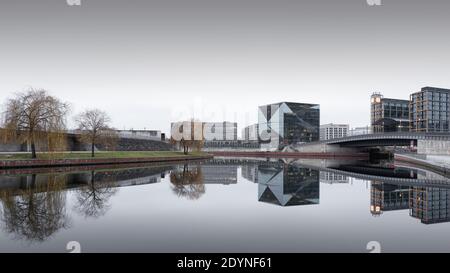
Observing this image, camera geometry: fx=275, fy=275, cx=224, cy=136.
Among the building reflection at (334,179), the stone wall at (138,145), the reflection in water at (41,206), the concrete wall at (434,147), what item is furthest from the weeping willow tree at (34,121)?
the concrete wall at (434,147)

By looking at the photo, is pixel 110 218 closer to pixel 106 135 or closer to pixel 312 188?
pixel 312 188

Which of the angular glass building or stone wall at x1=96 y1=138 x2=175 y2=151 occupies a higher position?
the angular glass building

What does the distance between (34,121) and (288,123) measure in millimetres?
133220

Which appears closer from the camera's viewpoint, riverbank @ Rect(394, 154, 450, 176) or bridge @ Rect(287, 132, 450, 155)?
riverbank @ Rect(394, 154, 450, 176)

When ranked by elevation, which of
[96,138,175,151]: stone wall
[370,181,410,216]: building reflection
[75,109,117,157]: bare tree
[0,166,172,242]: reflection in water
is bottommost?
[370,181,410,216]: building reflection

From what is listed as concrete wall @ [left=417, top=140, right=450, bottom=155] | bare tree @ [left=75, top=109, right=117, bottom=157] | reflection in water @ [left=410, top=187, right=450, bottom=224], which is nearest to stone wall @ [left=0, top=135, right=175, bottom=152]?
bare tree @ [left=75, top=109, right=117, bottom=157]

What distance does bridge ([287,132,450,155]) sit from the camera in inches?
1725

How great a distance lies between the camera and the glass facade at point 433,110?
14962 cm

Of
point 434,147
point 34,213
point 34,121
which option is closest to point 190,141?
point 34,121

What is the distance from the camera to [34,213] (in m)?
12.2

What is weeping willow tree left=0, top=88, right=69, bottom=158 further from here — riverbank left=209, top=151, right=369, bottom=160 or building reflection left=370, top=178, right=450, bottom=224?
riverbank left=209, top=151, right=369, bottom=160

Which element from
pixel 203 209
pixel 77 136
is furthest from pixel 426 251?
pixel 77 136
